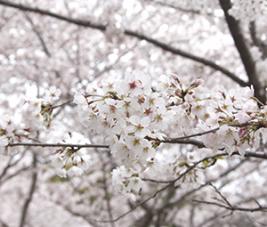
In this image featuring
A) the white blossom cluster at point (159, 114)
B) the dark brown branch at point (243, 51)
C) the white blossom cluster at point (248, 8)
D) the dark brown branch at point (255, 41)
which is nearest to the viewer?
the white blossom cluster at point (159, 114)

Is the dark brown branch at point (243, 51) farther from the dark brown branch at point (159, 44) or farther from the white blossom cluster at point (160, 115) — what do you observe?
the white blossom cluster at point (160, 115)

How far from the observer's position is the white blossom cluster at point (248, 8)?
322 cm

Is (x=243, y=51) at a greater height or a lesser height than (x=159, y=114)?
greater

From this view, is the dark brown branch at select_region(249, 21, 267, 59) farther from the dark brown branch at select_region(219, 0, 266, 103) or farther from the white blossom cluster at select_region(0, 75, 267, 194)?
the white blossom cluster at select_region(0, 75, 267, 194)

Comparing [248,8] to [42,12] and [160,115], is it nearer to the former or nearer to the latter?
[160,115]

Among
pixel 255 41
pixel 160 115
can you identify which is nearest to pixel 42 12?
pixel 255 41

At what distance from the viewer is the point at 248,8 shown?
3285 mm

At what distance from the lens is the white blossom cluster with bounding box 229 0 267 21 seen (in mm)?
3225

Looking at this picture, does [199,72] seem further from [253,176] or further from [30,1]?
[253,176]

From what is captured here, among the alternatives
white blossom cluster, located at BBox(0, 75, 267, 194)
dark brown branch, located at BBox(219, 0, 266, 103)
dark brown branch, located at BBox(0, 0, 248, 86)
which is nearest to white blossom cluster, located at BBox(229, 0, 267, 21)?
dark brown branch, located at BBox(219, 0, 266, 103)

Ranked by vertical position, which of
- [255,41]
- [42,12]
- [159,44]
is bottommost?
[159,44]

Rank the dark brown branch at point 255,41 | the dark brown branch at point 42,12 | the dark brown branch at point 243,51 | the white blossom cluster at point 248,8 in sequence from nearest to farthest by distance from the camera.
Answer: the white blossom cluster at point 248,8
the dark brown branch at point 243,51
the dark brown branch at point 42,12
the dark brown branch at point 255,41

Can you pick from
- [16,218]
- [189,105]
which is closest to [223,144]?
[189,105]

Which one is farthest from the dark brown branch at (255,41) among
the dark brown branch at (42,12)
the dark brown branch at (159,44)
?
the dark brown branch at (42,12)
